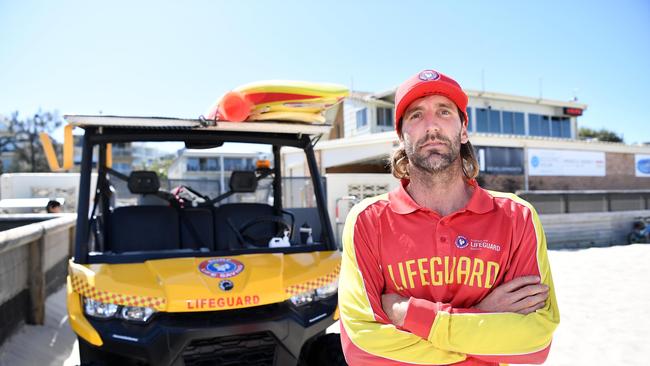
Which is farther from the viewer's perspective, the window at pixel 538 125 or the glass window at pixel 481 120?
the window at pixel 538 125

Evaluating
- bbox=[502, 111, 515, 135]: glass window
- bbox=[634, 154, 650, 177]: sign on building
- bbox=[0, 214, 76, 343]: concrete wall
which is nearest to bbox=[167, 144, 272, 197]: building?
bbox=[0, 214, 76, 343]: concrete wall

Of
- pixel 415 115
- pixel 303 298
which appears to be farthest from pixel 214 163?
pixel 415 115

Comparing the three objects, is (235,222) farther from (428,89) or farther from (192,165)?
(192,165)

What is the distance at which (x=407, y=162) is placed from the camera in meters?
2.14

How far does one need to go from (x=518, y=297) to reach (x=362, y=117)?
82.9 ft

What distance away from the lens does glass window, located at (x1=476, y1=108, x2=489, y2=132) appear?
2594 centimetres

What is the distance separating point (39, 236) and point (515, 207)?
5.32 meters

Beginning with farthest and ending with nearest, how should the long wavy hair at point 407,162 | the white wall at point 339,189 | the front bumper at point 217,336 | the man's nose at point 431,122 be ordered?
the white wall at point 339,189 → the front bumper at point 217,336 → the long wavy hair at point 407,162 → the man's nose at point 431,122

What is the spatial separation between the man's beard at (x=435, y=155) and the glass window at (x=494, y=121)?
26131 millimetres

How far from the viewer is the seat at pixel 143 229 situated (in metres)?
3.81

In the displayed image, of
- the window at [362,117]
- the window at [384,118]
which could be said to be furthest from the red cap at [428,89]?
the window at [362,117]

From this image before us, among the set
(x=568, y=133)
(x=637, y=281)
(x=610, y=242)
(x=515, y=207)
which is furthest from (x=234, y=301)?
(x=568, y=133)

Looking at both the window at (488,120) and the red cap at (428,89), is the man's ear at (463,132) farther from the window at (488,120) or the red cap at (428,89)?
the window at (488,120)

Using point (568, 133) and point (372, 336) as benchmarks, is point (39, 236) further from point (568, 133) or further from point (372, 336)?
point (568, 133)
